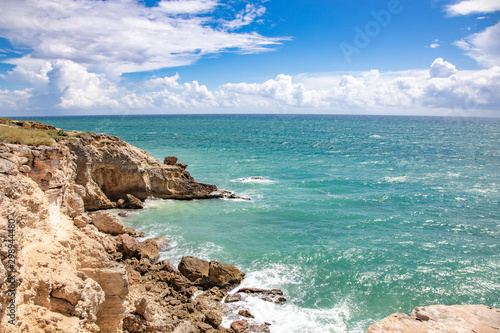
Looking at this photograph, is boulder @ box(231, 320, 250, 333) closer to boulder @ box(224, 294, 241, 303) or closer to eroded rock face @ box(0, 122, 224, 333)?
eroded rock face @ box(0, 122, 224, 333)

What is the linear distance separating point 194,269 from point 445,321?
13.5 metres

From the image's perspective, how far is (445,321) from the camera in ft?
30.1

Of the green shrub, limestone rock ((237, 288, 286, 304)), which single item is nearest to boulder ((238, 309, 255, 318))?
limestone rock ((237, 288, 286, 304))

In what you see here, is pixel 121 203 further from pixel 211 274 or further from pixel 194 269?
pixel 211 274

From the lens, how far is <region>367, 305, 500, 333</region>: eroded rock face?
8.77 meters

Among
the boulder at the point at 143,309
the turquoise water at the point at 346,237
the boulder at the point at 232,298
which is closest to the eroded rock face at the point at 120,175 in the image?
the turquoise water at the point at 346,237

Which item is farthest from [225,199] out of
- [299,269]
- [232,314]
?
[232,314]

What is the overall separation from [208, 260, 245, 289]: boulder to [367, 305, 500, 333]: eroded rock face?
10.9 m

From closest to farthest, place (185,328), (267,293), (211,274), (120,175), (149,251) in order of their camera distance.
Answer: (185,328) → (267,293) → (211,274) → (149,251) → (120,175)

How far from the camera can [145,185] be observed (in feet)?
111

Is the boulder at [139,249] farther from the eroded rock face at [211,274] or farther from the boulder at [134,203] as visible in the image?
the boulder at [134,203]

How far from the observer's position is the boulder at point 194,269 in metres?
19.0

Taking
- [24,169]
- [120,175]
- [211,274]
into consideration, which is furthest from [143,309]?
[120,175]

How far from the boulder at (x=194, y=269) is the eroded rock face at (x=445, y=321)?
11.9 metres
